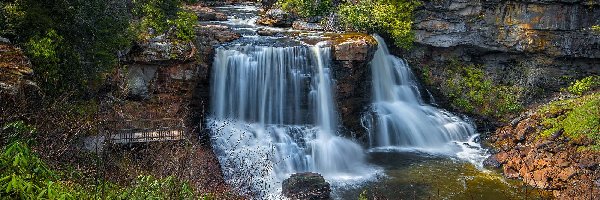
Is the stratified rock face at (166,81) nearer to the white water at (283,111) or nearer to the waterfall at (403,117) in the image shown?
the white water at (283,111)

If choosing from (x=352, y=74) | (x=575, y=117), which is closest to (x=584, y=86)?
(x=575, y=117)

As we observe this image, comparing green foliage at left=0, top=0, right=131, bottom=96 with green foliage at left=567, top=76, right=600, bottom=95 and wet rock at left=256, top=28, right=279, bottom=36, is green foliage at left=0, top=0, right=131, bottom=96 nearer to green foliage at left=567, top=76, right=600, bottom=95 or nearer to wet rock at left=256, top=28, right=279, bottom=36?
wet rock at left=256, top=28, right=279, bottom=36

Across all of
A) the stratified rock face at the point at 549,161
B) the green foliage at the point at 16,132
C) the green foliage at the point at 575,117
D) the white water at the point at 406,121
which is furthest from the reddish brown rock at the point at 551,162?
the green foliage at the point at 16,132

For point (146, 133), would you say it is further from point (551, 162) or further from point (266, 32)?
point (551, 162)

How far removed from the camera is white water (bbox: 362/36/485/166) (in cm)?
1988

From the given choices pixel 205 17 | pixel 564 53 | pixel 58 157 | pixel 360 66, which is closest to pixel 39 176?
pixel 58 157

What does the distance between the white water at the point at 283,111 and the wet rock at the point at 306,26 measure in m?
4.13

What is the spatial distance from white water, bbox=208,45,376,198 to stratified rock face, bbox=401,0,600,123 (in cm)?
676

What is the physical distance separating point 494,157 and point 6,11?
53.6 ft

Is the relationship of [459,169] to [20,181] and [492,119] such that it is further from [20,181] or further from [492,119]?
[20,181]

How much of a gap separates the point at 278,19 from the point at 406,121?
8239 millimetres

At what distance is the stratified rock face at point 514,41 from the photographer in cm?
2139

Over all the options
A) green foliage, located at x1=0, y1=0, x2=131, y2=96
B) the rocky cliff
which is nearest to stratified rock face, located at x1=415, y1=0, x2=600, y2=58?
the rocky cliff

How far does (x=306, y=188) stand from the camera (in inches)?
552
